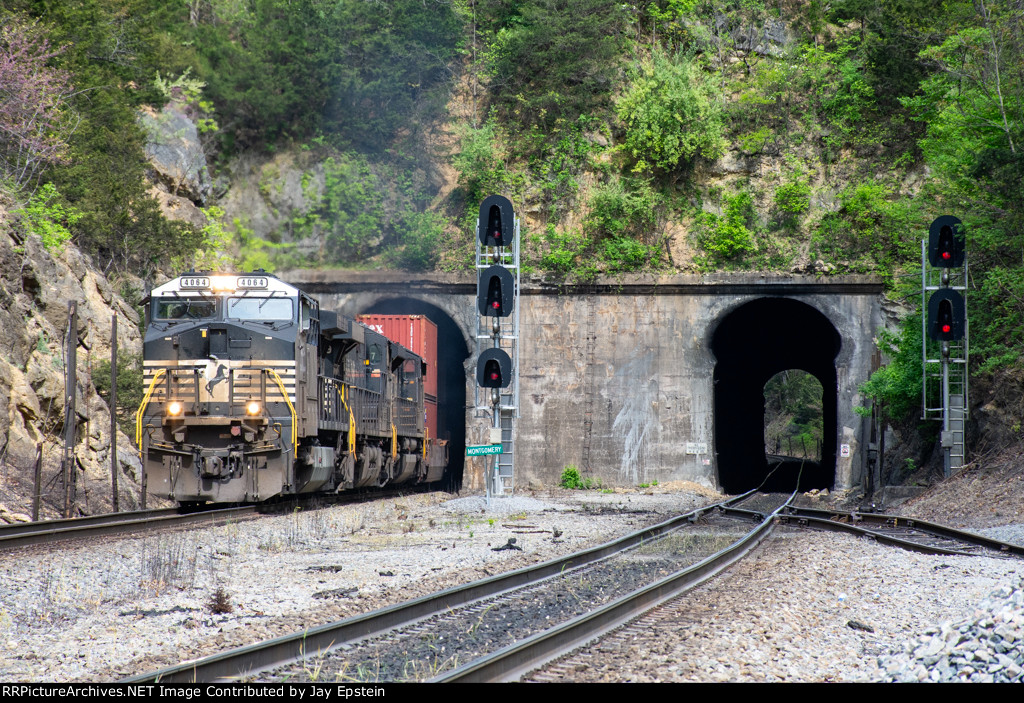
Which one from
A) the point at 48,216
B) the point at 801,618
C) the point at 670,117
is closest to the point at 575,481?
the point at 670,117

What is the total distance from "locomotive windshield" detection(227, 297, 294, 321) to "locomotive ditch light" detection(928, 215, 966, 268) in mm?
13889

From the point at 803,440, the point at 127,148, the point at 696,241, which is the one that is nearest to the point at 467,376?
the point at 696,241

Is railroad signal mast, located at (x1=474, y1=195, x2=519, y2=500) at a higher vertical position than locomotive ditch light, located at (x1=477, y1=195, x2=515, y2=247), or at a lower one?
lower

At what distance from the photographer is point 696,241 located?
95.2 ft

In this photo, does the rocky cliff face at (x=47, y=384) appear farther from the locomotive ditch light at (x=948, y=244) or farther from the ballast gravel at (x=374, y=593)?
the locomotive ditch light at (x=948, y=244)

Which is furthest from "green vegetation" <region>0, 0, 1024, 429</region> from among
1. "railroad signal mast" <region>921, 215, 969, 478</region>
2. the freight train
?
the freight train

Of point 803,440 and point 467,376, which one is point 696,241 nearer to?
point 467,376

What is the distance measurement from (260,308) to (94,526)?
439 centimetres

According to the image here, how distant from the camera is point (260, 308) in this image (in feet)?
48.2

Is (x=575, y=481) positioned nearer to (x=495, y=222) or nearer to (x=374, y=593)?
(x=495, y=222)

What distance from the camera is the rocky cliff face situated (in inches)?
640

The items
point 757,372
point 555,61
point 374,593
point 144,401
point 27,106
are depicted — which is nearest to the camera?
point 374,593

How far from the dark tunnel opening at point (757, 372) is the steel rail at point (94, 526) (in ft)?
72.9

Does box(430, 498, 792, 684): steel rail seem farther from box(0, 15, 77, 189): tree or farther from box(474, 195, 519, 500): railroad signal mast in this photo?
box(0, 15, 77, 189): tree
